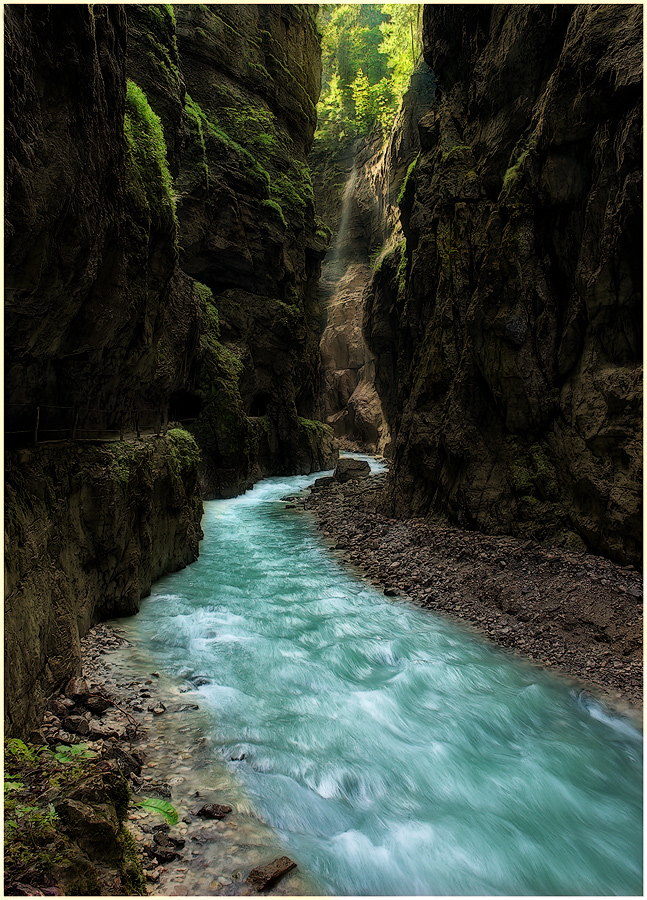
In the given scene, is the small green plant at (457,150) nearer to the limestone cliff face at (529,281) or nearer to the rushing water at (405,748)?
the limestone cliff face at (529,281)

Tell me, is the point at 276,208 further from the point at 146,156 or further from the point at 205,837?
the point at 205,837

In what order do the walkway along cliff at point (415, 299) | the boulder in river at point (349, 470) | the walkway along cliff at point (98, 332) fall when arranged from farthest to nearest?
the boulder in river at point (349, 470)
the walkway along cliff at point (415, 299)
the walkway along cliff at point (98, 332)

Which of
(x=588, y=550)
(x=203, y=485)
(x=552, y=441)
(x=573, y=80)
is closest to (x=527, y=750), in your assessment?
(x=588, y=550)

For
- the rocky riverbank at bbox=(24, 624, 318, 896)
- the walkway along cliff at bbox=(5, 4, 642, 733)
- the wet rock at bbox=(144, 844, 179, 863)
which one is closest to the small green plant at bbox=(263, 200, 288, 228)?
the walkway along cliff at bbox=(5, 4, 642, 733)

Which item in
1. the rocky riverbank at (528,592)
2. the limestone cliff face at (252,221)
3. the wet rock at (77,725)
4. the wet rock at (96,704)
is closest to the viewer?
the wet rock at (77,725)

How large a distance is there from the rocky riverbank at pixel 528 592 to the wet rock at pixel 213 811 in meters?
5.58

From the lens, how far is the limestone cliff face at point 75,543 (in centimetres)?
489

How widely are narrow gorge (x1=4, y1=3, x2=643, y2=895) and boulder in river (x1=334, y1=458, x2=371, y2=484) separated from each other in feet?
16.7

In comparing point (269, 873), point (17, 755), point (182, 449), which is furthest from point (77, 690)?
point (182, 449)

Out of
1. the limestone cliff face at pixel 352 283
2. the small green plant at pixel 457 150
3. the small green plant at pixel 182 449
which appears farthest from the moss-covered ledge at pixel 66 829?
the limestone cliff face at pixel 352 283

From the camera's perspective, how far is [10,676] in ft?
14.5

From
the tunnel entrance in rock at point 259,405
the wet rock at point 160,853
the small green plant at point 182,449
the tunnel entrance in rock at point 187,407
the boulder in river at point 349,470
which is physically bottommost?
the wet rock at point 160,853

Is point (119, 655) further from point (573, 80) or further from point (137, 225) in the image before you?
point (573, 80)

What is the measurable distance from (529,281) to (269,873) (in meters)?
12.4
